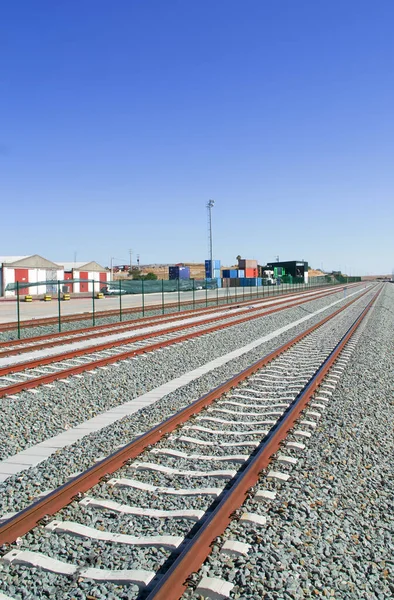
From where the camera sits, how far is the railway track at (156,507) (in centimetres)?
423

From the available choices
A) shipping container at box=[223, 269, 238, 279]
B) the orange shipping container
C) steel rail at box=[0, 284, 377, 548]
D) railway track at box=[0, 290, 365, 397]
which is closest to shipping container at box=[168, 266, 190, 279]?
shipping container at box=[223, 269, 238, 279]

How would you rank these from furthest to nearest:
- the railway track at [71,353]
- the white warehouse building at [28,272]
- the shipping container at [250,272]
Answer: the shipping container at [250,272], the white warehouse building at [28,272], the railway track at [71,353]

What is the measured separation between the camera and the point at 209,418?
29.1ft

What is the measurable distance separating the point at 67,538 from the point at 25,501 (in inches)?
43.5

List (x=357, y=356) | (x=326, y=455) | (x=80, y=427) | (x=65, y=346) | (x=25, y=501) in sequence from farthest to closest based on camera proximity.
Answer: (x=65, y=346)
(x=357, y=356)
(x=80, y=427)
(x=326, y=455)
(x=25, y=501)

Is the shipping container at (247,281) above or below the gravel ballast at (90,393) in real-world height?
above

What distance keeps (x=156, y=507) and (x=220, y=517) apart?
83cm

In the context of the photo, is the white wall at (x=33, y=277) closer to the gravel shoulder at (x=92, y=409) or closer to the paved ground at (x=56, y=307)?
the paved ground at (x=56, y=307)

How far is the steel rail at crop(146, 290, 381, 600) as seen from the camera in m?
3.88

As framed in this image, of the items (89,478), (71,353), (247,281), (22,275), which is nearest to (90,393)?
(71,353)

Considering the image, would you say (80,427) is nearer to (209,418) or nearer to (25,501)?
(209,418)

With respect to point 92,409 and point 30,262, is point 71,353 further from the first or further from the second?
point 30,262

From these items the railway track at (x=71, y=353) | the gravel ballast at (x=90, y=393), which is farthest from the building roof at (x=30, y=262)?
the gravel ballast at (x=90, y=393)

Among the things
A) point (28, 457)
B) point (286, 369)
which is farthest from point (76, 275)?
point (28, 457)
